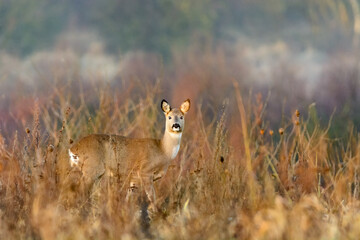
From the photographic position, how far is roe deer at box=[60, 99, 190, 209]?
23.3ft

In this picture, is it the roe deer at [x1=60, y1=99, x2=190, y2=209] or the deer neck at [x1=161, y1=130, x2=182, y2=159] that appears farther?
the deer neck at [x1=161, y1=130, x2=182, y2=159]

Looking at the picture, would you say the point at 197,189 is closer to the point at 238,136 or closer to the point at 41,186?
the point at 41,186

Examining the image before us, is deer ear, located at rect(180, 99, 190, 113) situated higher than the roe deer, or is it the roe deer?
deer ear, located at rect(180, 99, 190, 113)

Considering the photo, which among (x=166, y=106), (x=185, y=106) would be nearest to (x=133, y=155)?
(x=166, y=106)

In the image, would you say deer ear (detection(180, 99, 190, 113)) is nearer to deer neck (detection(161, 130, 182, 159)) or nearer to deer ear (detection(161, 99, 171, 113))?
deer ear (detection(161, 99, 171, 113))

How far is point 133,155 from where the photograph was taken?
24.3 feet

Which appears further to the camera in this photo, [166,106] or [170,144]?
[170,144]

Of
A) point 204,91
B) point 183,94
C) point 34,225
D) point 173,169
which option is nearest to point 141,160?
point 173,169

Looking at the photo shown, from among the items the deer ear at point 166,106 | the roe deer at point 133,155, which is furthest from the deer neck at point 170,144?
the deer ear at point 166,106

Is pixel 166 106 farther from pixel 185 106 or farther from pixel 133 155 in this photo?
pixel 133 155

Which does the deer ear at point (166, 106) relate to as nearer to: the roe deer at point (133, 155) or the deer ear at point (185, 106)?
the roe deer at point (133, 155)

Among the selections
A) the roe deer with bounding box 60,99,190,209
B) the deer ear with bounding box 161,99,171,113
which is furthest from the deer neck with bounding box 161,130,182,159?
the deer ear with bounding box 161,99,171,113

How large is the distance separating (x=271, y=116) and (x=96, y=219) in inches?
334

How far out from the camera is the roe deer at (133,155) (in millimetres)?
7102
